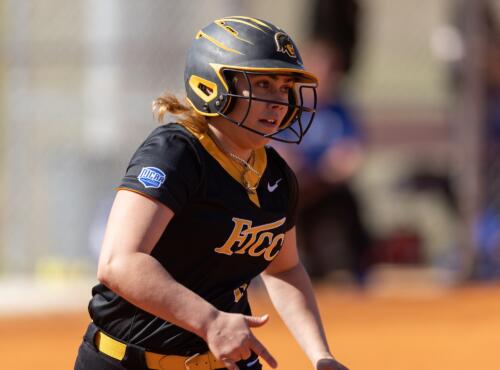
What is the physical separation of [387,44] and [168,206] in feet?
49.0

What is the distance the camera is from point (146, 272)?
3568 mm

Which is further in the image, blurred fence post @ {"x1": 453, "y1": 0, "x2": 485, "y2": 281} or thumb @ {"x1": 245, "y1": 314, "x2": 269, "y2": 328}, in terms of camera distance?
blurred fence post @ {"x1": 453, "y1": 0, "x2": 485, "y2": 281}

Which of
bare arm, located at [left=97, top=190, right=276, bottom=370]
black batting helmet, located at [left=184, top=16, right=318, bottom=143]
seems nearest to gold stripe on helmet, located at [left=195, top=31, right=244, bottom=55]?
black batting helmet, located at [left=184, top=16, right=318, bottom=143]

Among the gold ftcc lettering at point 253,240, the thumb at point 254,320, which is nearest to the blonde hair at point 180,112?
the gold ftcc lettering at point 253,240

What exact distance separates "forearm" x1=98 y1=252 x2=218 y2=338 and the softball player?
0.13 meters

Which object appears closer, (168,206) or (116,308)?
(168,206)

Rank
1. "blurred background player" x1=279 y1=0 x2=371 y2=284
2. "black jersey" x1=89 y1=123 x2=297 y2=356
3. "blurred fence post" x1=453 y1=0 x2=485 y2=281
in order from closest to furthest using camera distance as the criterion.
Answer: "black jersey" x1=89 y1=123 x2=297 y2=356, "blurred background player" x1=279 y1=0 x2=371 y2=284, "blurred fence post" x1=453 y1=0 x2=485 y2=281

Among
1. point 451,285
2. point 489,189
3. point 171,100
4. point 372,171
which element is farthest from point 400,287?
point 171,100

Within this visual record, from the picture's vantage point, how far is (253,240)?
163 inches

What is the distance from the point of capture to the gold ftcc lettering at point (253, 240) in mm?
4062

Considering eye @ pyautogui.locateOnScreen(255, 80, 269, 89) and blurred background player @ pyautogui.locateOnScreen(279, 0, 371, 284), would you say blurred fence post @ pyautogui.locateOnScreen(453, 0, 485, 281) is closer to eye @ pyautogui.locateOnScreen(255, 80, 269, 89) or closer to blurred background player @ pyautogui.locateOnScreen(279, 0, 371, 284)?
blurred background player @ pyautogui.locateOnScreen(279, 0, 371, 284)

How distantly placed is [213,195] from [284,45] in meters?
0.59

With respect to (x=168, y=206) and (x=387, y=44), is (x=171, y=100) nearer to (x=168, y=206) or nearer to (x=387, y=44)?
(x=168, y=206)

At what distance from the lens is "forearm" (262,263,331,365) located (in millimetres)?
4285
